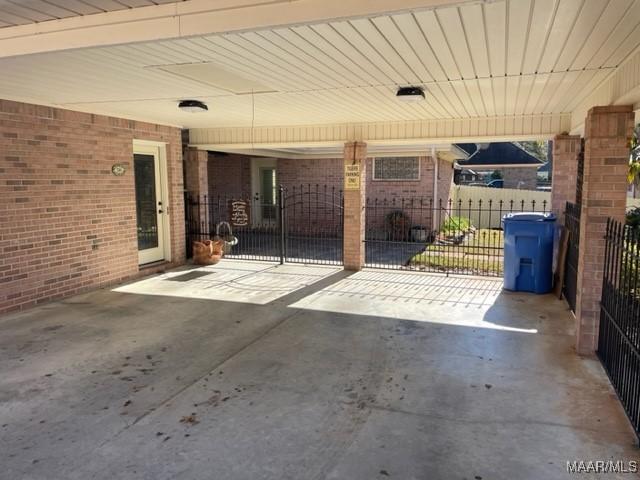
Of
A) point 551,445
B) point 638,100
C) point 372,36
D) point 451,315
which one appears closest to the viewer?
point 551,445

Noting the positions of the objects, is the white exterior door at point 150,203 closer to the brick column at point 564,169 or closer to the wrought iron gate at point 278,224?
the wrought iron gate at point 278,224

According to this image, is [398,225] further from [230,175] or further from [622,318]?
[622,318]

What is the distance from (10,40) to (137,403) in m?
3.02

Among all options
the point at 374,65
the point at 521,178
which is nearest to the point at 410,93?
the point at 374,65

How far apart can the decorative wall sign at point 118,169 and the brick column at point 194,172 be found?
2.41 m

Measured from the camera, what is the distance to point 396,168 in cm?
1455

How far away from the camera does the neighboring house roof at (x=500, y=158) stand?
23391 mm

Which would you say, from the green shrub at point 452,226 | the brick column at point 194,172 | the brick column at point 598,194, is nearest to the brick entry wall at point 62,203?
the brick column at point 194,172

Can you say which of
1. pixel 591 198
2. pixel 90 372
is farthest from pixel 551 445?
pixel 90 372

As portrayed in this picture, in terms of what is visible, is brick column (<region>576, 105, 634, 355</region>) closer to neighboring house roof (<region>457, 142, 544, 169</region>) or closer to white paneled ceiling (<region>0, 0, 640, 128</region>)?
white paneled ceiling (<region>0, 0, 640, 128</region>)

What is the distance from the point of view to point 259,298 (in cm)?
724

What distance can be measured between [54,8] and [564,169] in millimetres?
7605

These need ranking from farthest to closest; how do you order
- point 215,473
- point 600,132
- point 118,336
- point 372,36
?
point 118,336, point 600,132, point 372,36, point 215,473

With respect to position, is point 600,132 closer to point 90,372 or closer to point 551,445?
point 551,445
